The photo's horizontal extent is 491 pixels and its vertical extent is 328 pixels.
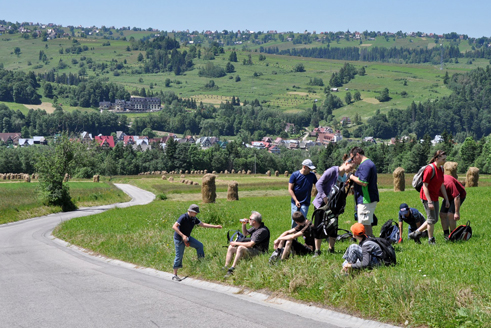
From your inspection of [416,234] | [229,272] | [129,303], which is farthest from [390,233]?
[129,303]

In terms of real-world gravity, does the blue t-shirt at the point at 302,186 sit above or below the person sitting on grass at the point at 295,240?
above

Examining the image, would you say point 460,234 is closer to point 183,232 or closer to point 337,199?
point 337,199

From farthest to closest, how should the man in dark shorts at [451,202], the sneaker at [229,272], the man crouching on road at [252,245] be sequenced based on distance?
the man in dark shorts at [451,202], the man crouching on road at [252,245], the sneaker at [229,272]

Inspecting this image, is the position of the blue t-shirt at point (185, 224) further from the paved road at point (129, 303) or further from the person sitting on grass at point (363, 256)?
the person sitting on grass at point (363, 256)

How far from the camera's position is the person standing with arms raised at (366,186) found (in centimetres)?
1398

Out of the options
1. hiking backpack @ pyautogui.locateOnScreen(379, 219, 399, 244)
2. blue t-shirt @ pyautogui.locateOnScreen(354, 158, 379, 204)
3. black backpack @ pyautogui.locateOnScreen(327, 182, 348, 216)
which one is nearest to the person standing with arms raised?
blue t-shirt @ pyautogui.locateOnScreen(354, 158, 379, 204)

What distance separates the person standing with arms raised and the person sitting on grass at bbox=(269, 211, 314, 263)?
4.33 ft

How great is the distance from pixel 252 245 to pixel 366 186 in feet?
10.5

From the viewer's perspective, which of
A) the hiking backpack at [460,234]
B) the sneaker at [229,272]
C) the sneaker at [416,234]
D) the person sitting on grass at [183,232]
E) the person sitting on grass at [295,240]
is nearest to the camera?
the person sitting on grass at [295,240]

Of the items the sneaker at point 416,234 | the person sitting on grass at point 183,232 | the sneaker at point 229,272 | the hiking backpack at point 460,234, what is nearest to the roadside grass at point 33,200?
the person sitting on grass at point 183,232

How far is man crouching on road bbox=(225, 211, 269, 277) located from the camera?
14914 mm

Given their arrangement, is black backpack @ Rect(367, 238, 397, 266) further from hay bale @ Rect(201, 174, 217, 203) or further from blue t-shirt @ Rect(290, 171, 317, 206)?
hay bale @ Rect(201, 174, 217, 203)

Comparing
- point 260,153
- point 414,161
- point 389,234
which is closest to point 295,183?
point 389,234

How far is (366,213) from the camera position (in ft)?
46.4
